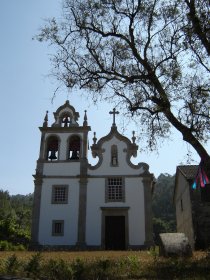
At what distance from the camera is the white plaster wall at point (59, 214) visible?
89.9 feet

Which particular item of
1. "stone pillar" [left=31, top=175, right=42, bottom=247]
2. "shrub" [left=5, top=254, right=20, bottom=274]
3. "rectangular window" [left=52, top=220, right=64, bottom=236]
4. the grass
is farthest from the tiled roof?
"shrub" [left=5, top=254, right=20, bottom=274]

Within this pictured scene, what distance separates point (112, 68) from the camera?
15227mm

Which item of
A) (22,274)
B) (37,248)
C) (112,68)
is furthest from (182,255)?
(37,248)

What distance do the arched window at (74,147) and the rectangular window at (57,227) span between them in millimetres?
5818

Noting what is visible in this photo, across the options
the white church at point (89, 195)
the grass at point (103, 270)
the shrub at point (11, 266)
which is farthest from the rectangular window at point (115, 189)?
the shrub at point (11, 266)

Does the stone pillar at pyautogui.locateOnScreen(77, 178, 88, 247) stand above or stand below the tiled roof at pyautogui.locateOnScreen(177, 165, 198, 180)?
below

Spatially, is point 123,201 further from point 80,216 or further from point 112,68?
point 112,68

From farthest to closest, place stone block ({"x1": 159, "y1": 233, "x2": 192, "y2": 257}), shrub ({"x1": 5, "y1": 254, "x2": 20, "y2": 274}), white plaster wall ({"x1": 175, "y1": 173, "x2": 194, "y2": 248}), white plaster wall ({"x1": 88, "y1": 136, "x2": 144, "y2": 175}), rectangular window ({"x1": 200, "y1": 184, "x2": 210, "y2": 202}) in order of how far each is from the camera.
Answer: white plaster wall ({"x1": 88, "y1": 136, "x2": 144, "y2": 175})
white plaster wall ({"x1": 175, "y1": 173, "x2": 194, "y2": 248})
rectangular window ({"x1": 200, "y1": 184, "x2": 210, "y2": 202})
stone block ({"x1": 159, "y1": 233, "x2": 192, "y2": 257})
shrub ({"x1": 5, "y1": 254, "x2": 20, "y2": 274})

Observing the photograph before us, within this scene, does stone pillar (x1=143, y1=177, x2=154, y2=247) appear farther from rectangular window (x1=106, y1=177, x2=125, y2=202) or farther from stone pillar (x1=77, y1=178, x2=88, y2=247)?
stone pillar (x1=77, y1=178, x2=88, y2=247)

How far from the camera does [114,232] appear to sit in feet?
90.5

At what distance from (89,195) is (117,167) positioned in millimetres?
3463

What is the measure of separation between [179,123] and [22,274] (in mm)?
7854

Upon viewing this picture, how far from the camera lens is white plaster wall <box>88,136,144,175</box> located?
29188 millimetres

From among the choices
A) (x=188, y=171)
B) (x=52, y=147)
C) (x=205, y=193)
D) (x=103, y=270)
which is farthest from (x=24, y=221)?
(x=103, y=270)
